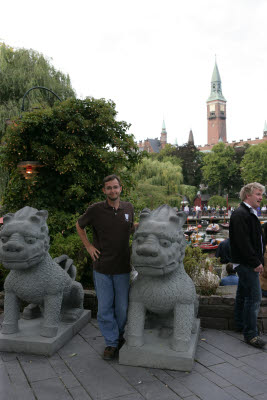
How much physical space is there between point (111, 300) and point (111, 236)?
28.0 inches

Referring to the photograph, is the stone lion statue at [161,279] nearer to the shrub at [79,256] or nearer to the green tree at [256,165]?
the shrub at [79,256]

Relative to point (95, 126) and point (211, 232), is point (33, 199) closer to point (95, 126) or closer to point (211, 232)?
point (95, 126)

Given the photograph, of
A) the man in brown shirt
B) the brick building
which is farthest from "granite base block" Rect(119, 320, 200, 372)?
the brick building

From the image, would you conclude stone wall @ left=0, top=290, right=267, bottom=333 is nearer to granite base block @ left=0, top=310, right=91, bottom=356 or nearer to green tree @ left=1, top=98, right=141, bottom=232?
granite base block @ left=0, top=310, right=91, bottom=356

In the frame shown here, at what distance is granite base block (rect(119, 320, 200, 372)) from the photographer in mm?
3260

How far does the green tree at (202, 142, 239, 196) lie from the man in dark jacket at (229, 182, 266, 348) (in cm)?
4335

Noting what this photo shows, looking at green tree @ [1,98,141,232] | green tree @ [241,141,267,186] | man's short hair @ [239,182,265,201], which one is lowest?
man's short hair @ [239,182,265,201]

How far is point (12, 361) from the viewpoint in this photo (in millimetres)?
3447

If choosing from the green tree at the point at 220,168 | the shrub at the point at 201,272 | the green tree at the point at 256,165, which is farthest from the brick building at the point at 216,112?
the shrub at the point at 201,272

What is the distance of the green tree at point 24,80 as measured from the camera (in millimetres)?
14164

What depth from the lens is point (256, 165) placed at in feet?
137

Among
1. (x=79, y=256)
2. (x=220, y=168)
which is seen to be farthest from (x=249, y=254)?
(x=220, y=168)

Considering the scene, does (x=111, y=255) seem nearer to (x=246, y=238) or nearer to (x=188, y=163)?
(x=246, y=238)

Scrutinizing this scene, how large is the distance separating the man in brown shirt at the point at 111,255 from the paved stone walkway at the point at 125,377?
0.35m
